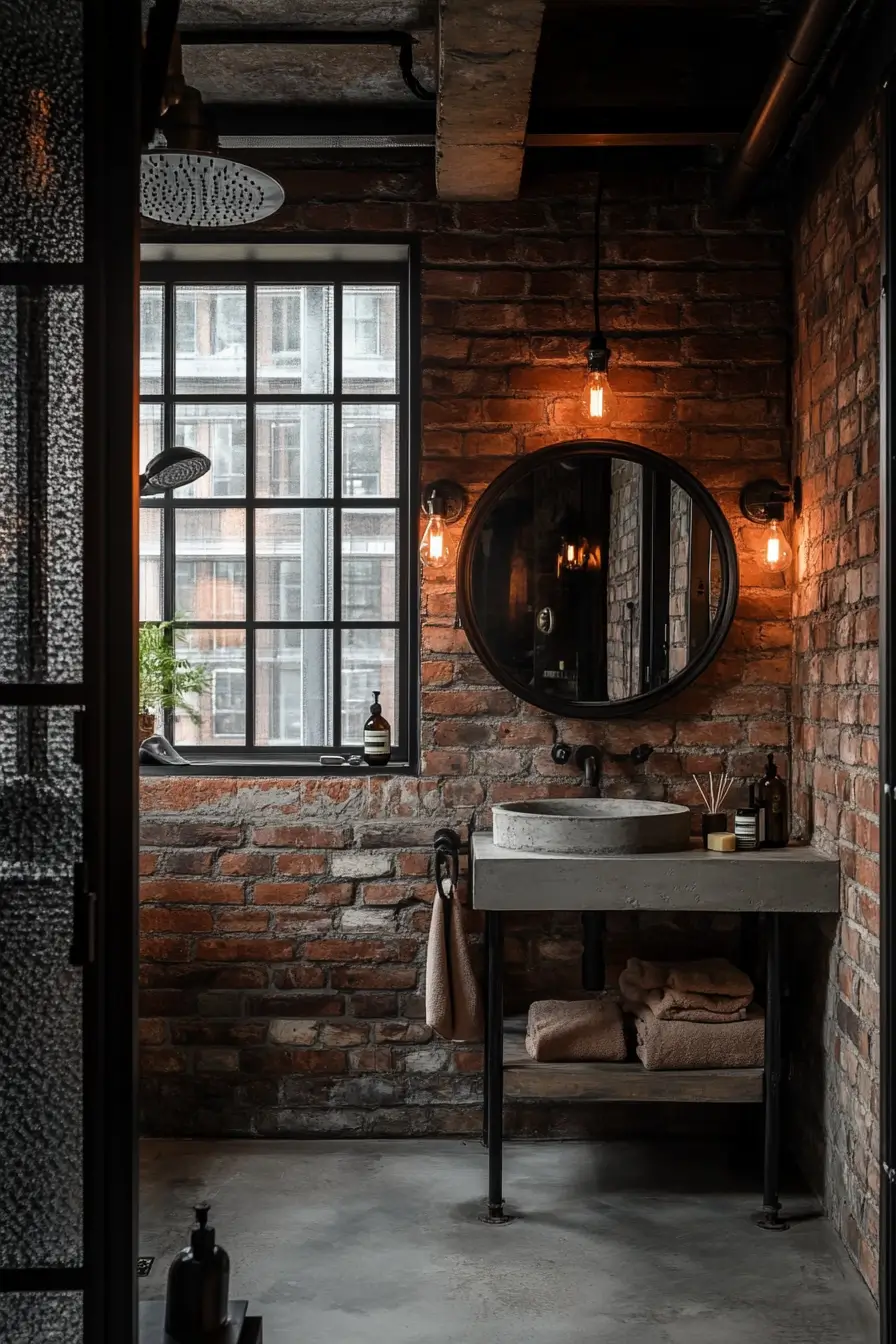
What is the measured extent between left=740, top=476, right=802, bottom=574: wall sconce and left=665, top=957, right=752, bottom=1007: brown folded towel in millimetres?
1150

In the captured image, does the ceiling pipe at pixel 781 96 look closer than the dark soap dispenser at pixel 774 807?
Yes

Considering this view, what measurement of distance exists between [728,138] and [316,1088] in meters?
2.86

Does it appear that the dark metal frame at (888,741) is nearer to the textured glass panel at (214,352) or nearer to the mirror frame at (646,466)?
the mirror frame at (646,466)

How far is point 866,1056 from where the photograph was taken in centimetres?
270

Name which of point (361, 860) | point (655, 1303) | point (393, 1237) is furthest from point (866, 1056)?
point (361, 860)

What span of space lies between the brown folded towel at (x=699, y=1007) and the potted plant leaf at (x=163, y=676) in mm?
1645

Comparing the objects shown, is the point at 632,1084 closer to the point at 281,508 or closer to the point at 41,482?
the point at 281,508

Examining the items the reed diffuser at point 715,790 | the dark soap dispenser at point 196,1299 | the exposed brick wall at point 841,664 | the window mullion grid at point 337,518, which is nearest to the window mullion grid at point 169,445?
the window mullion grid at point 337,518

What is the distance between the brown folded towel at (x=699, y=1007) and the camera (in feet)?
9.95

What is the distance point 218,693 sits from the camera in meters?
3.72

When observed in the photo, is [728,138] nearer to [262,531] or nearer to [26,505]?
[262,531]

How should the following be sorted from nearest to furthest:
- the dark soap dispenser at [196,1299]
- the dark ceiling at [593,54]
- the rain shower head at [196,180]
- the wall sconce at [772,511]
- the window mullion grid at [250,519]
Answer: the dark soap dispenser at [196,1299] → the rain shower head at [196,180] → the dark ceiling at [593,54] → the wall sconce at [772,511] → the window mullion grid at [250,519]

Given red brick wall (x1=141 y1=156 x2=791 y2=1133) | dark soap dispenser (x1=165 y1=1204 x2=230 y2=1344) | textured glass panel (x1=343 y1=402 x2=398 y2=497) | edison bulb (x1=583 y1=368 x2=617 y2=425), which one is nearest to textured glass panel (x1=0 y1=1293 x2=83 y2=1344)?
dark soap dispenser (x1=165 y1=1204 x2=230 y2=1344)

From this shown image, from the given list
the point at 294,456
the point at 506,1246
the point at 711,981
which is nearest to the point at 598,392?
the point at 294,456
